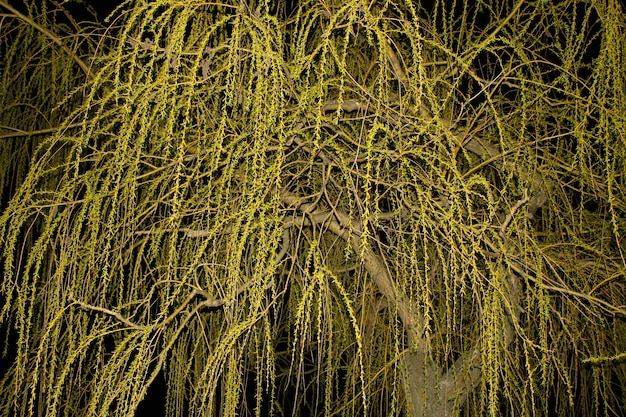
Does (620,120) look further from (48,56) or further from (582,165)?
(48,56)

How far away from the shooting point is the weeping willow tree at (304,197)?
1.02 m

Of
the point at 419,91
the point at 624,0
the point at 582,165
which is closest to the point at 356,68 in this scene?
the point at 624,0

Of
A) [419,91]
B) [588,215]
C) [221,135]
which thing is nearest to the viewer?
[419,91]

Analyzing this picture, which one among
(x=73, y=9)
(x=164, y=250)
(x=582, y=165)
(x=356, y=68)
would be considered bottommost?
(x=164, y=250)

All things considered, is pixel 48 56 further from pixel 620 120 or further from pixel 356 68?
pixel 620 120

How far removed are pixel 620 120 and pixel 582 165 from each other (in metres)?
0.11

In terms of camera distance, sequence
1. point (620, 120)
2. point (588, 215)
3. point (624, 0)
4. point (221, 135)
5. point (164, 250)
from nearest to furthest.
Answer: point (221, 135) → point (620, 120) → point (624, 0) → point (164, 250) → point (588, 215)

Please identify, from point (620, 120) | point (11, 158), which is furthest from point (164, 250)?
point (620, 120)

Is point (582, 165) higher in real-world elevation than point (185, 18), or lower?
lower

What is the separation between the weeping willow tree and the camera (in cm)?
102

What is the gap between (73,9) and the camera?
7.52 ft

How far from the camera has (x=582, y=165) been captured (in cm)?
119

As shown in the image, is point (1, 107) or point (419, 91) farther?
point (1, 107)

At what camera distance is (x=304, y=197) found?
4.01 feet
